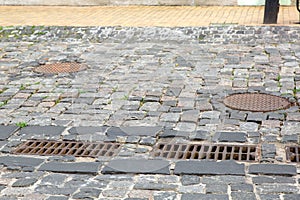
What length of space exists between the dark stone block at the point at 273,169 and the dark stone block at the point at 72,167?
1.25 meters

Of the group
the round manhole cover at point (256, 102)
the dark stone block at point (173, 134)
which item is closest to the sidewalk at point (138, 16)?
the round manhole cover at point (256, 102)

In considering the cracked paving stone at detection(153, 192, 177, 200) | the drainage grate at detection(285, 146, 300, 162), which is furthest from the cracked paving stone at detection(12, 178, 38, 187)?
the drainage grate at detection(285, 146, 300, 162)

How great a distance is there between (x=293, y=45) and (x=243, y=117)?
4019 mm

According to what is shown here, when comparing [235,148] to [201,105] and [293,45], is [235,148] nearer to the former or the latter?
[201,105]

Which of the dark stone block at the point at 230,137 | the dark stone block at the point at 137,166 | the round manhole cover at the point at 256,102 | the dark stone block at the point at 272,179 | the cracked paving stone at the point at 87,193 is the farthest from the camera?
the round manhole cover at the point at 256,102

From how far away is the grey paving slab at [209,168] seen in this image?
15.5ft

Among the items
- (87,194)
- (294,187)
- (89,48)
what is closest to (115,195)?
(87,194)

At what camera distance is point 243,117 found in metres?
6.07

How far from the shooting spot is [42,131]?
19.0 ft

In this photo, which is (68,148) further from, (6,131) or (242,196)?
(242,196)

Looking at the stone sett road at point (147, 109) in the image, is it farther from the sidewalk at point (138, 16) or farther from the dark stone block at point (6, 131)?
the sidewalk at point (138, 16)

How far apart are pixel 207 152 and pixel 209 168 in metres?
0.37

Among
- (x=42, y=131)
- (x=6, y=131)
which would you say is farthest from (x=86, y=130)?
(x=6, y=131)

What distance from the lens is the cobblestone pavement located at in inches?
179
